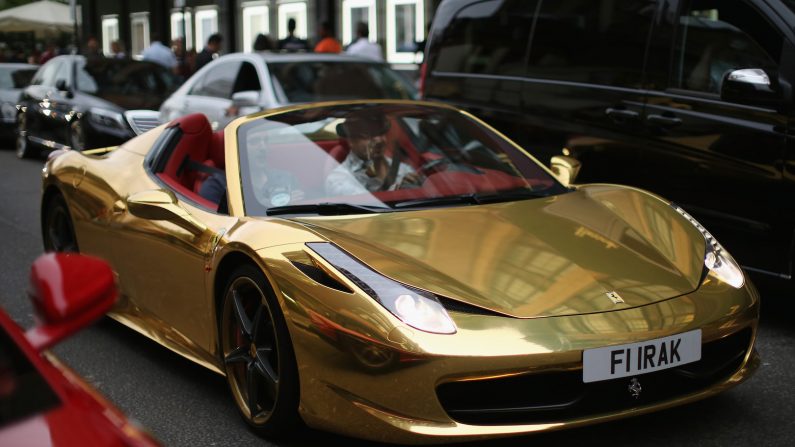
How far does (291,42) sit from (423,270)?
41.7ft

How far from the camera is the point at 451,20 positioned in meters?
8.06

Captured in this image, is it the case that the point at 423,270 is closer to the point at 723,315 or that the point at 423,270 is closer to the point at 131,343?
the point at 723,315

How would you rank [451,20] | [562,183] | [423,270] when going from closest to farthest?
[423,270] < [562,183] < [451,20]

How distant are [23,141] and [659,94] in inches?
466

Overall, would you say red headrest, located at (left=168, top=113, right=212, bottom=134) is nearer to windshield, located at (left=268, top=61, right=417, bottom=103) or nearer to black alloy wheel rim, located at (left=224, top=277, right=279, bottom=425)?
black alloy wheel rim, located at (left=224, top=277, right=279, bottom=425)

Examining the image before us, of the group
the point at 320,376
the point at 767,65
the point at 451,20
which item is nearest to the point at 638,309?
the point at 320,376

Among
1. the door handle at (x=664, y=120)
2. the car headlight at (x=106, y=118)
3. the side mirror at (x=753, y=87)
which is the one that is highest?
the side mirror at (x=753, y=87)

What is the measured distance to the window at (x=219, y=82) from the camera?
1123 cm

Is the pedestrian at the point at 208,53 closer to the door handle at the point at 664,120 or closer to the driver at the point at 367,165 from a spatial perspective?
the door handle at the point at 664,120

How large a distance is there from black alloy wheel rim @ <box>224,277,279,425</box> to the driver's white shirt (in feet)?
2.24

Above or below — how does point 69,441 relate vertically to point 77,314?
below

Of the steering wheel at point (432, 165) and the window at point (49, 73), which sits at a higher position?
the steering wheel at point (432, 165)

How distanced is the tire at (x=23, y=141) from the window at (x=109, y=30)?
2202 cm

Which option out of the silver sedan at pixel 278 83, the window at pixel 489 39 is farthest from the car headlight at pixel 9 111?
the window at pixel 489 39
